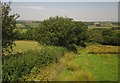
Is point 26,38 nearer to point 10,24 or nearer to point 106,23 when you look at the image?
point 10,24

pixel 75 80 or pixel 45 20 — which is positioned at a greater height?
pixel 45 20

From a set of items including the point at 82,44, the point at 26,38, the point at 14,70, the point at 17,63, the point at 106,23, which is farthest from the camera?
the point at 106,23

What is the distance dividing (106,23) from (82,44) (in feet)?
152

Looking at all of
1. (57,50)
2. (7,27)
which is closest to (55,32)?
(57,50)

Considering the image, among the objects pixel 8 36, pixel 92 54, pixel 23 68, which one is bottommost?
pixel 92 54

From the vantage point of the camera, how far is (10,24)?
1941cm

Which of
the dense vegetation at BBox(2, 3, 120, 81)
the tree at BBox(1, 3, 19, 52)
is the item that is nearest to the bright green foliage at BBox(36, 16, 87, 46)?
the dense vegetation at BBox(2, 3, 120, 81)

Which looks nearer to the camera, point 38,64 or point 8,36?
point 38,64

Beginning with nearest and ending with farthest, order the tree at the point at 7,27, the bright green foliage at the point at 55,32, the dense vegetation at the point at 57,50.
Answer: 1. the dense vegetation at the point at 57,50
2. the tree at the point at 7,27
3. the bright green foliage at the point at 55,32

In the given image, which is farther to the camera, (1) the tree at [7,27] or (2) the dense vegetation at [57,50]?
(1) the tree at [7,27]

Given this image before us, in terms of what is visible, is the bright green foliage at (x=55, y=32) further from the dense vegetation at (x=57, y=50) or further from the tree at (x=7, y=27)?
the tree at (x=7, y=27)

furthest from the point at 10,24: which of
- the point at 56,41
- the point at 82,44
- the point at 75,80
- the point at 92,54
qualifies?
the point at 82,44

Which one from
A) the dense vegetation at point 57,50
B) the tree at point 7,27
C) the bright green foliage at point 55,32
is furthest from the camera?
the bright green foliage at point 55,32

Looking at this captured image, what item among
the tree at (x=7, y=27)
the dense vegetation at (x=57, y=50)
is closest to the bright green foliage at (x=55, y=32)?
the dense vegetation at (x=57, y=50)
